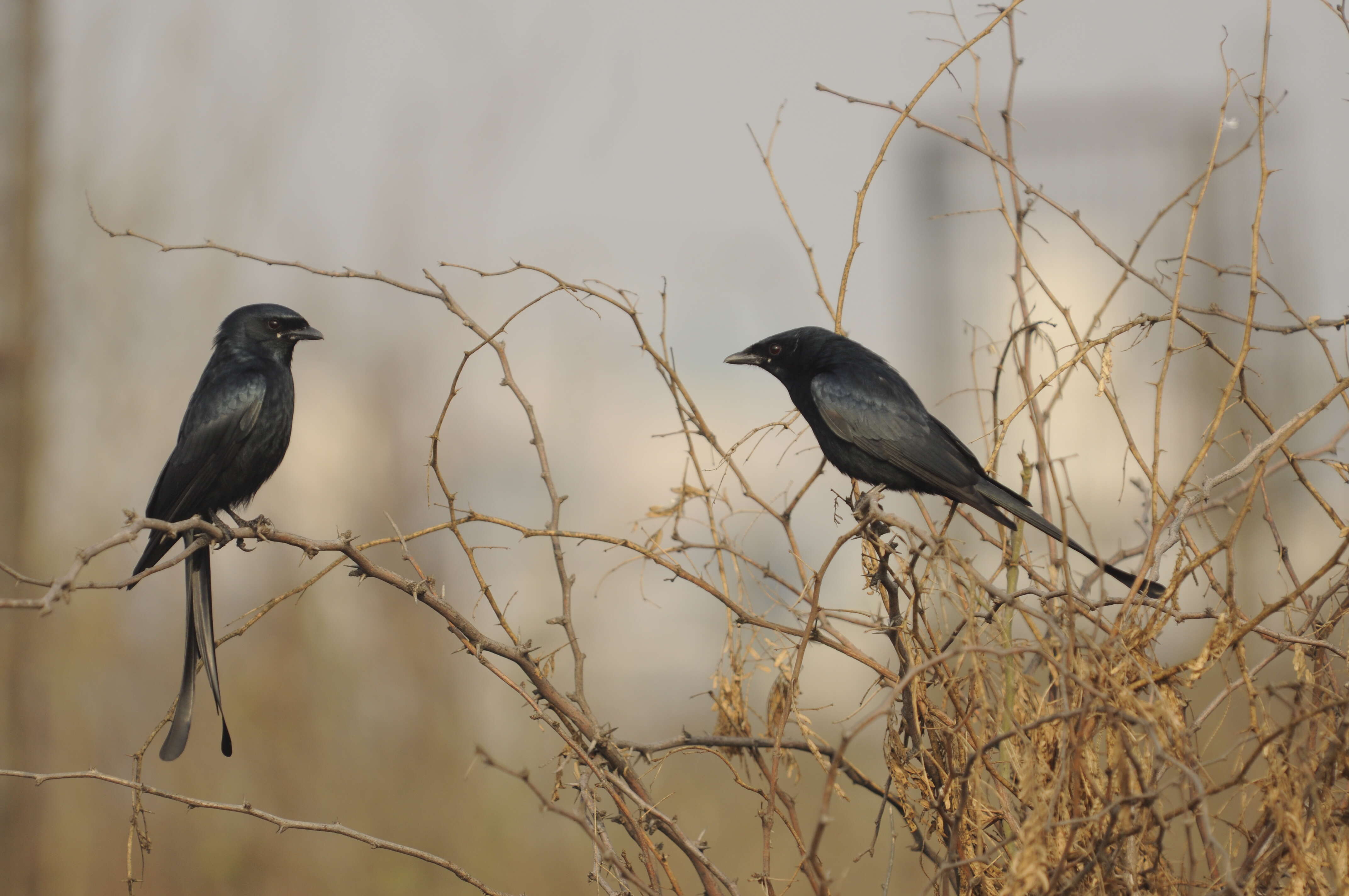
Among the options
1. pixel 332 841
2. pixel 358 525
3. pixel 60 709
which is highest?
pixel 358 525

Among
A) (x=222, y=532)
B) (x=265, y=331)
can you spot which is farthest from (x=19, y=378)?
(x=222, y=532)

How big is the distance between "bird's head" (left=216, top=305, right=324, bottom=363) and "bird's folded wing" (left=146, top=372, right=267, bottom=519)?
1.14 ft

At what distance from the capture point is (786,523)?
2.56 meters

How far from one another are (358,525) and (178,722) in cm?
419

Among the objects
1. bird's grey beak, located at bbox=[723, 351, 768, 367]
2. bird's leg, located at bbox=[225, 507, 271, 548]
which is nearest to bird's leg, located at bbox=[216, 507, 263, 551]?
bird's leg, located at bbox=[225, 507, 271, 548]

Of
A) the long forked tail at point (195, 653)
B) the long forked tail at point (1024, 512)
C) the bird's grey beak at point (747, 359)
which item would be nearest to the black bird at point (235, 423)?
the long forked tail at point (195, 653)

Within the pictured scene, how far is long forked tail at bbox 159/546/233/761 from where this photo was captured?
2525mm

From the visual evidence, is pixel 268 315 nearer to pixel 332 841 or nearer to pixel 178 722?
pixel 178 722

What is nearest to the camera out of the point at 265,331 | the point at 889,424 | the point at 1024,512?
the point at 1024,512

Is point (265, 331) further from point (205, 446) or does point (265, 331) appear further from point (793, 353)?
point (793, 353)

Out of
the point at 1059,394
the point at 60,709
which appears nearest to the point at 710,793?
the point at 60,709

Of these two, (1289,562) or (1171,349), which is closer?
(1171,349)

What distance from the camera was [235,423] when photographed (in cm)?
394

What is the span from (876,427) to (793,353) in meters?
0.75
